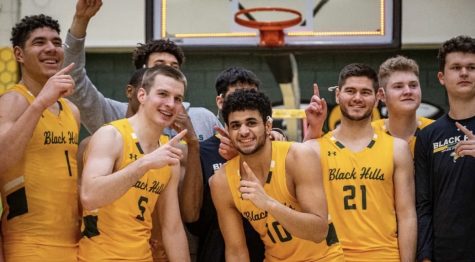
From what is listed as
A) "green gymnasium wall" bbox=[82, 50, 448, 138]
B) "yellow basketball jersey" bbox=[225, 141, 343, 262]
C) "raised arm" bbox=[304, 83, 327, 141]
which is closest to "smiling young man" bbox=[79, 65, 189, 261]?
"yellow basketball jersey" bbox=[225, 141, 343, 262]

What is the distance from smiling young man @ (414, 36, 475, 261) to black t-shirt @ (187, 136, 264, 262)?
98 cm

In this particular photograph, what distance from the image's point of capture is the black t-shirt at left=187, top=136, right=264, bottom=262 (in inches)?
153

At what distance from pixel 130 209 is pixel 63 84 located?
75 cm

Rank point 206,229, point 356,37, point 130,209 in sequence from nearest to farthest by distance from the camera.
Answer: point 130,209, point 206,229, point 356,37

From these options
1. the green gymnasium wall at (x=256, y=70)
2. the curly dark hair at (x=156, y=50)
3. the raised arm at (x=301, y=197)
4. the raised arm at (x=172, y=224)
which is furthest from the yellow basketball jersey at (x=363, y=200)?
the green gymnasium wall at (x=256, y=70)

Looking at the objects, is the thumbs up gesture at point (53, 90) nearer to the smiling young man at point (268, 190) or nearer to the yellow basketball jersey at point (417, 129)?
the smiling young man at point (268, 190)

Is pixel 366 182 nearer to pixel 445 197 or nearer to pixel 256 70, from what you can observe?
pixel 445 197

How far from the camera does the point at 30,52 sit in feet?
11.7

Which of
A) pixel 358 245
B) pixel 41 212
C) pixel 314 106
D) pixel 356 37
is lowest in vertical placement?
pixel 358 245

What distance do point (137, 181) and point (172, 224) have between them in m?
0.44

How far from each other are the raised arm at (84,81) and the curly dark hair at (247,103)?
1074mm

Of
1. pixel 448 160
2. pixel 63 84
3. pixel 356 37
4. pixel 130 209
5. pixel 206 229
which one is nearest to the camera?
pixel 63 84

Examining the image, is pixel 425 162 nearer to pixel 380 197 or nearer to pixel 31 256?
pixel 380 197

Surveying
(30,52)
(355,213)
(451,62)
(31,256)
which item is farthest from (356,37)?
(31,256)
